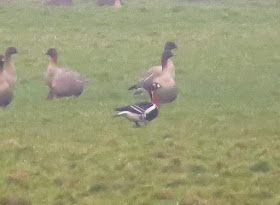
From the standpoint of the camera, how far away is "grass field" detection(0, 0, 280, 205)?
11.6 meters

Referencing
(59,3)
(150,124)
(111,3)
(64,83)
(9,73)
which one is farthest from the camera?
(59,3)

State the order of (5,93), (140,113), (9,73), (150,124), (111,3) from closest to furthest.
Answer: (140,113) → (150,124) → (5,93) → (9,73) → (111,3)

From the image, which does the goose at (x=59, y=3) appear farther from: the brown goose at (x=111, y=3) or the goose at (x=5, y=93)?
the goose at (x=5, y=93)

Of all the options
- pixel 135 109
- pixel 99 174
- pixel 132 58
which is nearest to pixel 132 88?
pixel 135 109

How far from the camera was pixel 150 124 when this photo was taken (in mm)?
16188

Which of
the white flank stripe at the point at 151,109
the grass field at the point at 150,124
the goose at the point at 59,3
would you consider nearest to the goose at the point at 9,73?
the grass field at the point at 150,124

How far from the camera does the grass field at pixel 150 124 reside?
11.6 metres

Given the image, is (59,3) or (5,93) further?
(59,3)

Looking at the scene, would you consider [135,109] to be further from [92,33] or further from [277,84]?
[92,33]

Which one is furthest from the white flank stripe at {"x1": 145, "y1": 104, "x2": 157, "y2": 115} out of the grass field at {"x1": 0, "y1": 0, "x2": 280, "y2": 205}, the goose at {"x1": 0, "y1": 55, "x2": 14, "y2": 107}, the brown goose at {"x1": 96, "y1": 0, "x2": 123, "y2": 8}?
the brown goose at {"x1": 96, "y1": 0, "x2": 123, "y2": 8}

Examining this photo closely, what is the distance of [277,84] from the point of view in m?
21.0

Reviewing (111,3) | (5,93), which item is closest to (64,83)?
(5,93)

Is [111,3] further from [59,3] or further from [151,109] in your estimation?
[151,109]

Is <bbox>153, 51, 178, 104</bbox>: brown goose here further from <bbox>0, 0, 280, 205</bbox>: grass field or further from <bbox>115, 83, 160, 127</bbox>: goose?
<bbox>115, 83, 160, 127</bbox>: goose
